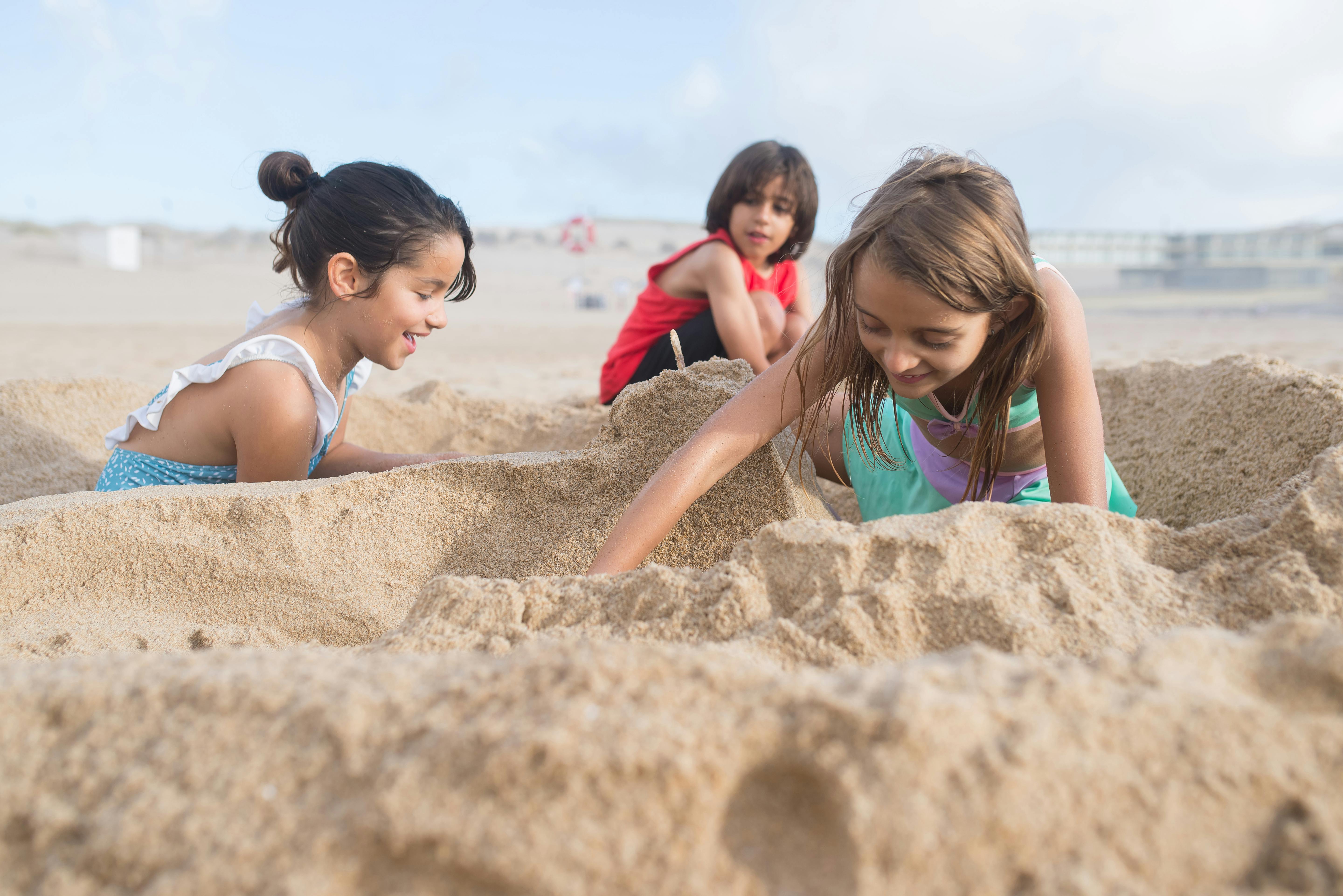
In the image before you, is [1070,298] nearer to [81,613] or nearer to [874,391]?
[874,391]

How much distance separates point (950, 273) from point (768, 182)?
1916mm

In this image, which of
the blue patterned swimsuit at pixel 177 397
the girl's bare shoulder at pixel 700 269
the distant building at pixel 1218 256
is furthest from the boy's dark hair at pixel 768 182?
the distant building at pixel 1218 256

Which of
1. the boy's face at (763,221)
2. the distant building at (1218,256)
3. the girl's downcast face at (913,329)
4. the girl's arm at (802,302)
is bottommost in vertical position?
the distant building at (1218,256)

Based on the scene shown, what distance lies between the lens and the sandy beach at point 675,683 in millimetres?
738

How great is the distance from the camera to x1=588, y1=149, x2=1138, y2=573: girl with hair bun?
1.53 metres

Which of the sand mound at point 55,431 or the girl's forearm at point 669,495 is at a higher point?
the girl's forearm at point 669,495

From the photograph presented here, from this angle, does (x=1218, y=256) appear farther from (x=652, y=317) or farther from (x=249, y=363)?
(x=249, y=363)

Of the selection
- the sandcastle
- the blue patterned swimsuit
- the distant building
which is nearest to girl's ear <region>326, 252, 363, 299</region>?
the blue patterned swimsuit

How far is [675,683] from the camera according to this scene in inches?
33.0

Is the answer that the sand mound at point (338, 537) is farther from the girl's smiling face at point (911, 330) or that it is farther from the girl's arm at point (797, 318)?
the girl's arm at point (797, 318)

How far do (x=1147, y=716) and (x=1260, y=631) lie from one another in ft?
0.90

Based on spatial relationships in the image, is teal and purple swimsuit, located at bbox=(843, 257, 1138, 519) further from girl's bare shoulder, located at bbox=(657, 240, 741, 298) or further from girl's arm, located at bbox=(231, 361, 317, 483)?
girl's arm, located at bbox=(231, 361, 317, 483)

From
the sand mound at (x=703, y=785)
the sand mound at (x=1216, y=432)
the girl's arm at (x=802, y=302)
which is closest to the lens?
the sand mound at (x=703, y=785)

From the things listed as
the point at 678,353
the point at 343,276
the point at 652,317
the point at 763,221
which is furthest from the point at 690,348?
the point at 343,276
